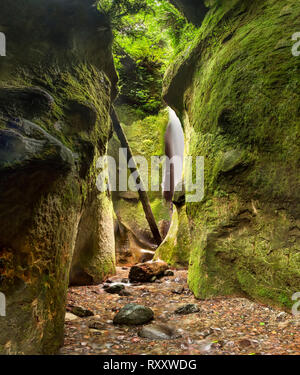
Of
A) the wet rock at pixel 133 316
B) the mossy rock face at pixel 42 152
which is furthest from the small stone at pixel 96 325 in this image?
the mossy rock face at pixel 42 152

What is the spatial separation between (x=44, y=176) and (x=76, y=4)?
282 cm

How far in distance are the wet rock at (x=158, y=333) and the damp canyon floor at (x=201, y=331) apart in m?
0.07

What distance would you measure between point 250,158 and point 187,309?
89.3 inches

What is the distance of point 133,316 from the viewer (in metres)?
2.93

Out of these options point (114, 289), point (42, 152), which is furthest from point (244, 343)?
point (114, 289)

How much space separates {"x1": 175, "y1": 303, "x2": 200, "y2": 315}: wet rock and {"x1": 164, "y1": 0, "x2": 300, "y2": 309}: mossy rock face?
455mm

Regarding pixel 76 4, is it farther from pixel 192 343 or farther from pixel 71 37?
pixel 192 343

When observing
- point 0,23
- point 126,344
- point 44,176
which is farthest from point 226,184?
point 0,23

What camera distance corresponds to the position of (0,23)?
2395 mm

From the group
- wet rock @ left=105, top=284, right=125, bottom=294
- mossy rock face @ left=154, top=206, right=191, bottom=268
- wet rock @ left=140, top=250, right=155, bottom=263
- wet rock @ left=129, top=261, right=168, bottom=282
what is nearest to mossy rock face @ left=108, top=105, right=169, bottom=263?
wet rock @ left=140, top=250, right=155, bottom=263

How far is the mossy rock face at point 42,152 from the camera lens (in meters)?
1.68

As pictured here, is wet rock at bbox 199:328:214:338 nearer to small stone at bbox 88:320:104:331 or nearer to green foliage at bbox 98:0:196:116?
small stone at bbox 88:320:104:331

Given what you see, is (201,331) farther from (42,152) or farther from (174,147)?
(174,147)

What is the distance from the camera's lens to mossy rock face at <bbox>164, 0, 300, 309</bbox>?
9.90ft
